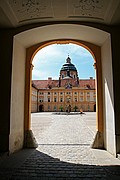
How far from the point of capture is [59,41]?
6402 mm

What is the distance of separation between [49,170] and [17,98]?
2.52 metres

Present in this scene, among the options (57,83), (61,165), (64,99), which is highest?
(57,83)

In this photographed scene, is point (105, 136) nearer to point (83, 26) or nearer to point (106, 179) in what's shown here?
point (106, 179)

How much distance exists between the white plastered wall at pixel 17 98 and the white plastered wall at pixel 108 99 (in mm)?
2721

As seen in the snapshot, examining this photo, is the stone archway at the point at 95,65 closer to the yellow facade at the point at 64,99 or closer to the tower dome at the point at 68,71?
the yellow facade at the point at 64,99

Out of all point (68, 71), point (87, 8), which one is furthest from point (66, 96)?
point (87, 8)

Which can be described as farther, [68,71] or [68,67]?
[68,67]

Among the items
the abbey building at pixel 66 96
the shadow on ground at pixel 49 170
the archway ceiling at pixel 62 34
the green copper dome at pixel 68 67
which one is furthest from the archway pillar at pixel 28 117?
the green copper dome at pixel 68 67

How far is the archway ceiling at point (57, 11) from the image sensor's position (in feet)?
13.4

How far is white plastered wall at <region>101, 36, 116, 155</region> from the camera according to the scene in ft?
15.9

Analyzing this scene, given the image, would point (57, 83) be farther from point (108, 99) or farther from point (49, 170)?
point (49, 170)

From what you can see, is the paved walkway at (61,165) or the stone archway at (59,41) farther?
the stone archway at (59,41)

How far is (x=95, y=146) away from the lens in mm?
5723

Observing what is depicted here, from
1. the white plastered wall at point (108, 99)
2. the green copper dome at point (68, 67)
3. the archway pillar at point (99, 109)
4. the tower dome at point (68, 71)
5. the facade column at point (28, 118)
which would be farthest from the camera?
the green copper dome at point (68, 67)
